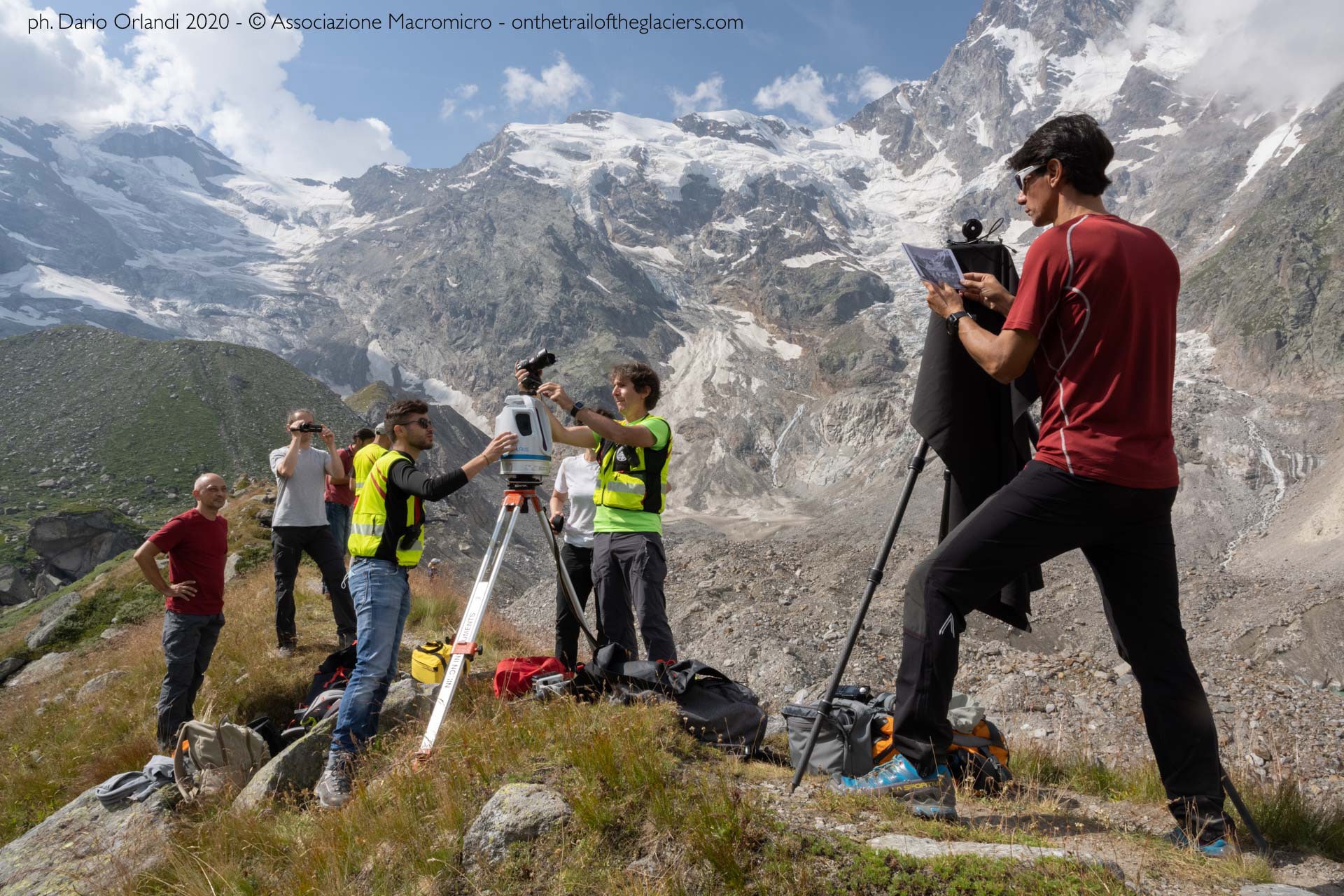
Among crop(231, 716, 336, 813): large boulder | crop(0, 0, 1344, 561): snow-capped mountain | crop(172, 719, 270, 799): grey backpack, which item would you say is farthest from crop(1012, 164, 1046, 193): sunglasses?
crop(0, 0, 1344, 561): snow-capped mountain

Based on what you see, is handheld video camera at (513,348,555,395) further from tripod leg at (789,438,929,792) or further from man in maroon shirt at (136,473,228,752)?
man in maroon shirt at (136,473,228,752)

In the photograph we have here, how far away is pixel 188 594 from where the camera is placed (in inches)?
244

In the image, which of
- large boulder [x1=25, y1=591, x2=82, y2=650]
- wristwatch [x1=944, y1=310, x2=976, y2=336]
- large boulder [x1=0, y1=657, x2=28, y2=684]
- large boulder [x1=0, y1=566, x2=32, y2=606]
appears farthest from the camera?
large boulder [x1=0, y1=566, x2=32, y2=606]

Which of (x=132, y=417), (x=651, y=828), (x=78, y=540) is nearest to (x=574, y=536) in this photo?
(x=651, y=828)

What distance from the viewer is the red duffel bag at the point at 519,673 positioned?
485 centimetres

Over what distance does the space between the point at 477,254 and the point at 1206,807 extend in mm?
185062

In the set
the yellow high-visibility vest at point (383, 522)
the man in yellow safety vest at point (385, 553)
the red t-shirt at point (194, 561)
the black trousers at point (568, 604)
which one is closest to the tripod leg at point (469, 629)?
the man in yellow safety vest at point (385, 553)

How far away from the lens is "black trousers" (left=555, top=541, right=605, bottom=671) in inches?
239

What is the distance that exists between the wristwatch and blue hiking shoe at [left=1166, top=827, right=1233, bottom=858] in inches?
82.3

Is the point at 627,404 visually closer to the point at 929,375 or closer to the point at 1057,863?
the point at 929,375

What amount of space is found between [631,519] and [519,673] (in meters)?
1.30

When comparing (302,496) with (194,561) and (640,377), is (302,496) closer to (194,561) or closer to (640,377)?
(194,561)

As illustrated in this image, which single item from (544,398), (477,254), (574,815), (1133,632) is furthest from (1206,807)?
(477,254)

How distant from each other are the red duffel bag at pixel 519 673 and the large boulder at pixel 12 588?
42.9 metres
